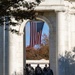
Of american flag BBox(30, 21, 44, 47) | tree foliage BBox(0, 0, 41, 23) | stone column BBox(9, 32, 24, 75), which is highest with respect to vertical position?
american flag BBox(30, 21, 44, 47)

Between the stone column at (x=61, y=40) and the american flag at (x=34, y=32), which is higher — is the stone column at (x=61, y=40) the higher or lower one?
the lower one

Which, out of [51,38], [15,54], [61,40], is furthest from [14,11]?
[51,38]

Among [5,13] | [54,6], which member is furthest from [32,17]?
[54,6]

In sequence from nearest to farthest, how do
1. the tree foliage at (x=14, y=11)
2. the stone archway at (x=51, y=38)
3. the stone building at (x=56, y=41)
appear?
the tree foliage at (x=14, y=11) → the stone building at (x=56, y=41) → the stone archway at (x=51, y=38)

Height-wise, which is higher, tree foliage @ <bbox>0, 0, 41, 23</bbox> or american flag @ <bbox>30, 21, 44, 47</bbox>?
american flag @ <bbox>30, 21, 44, 47</bbox>

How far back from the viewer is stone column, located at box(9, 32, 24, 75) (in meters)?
49.0

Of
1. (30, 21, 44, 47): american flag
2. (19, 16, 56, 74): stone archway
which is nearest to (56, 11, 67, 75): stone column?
(19, 16, 56, 74): stone archway

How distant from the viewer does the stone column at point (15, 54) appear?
49.0 m

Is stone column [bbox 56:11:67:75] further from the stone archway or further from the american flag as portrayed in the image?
the american flag

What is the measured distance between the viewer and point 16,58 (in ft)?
163

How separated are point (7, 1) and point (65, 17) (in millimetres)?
21501

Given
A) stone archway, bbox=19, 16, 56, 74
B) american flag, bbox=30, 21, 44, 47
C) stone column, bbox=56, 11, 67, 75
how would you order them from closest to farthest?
stone column, bbox=56, 11, 67, 75 < stone archway, bbox=19, 16, 56, 74 < american flag, bbox=30, 21, 44, 47

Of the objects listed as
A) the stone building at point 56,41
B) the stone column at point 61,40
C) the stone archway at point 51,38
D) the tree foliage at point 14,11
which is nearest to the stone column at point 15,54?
the stone building at point 56,41

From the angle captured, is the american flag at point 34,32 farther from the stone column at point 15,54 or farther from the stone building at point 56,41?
the stone building at point 56,41
